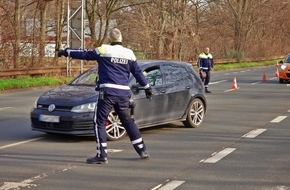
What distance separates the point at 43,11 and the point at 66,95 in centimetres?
2164

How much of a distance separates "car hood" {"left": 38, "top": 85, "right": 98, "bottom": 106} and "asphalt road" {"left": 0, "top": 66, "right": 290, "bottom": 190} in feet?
2.27

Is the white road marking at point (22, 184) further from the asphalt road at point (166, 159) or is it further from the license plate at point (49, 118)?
the license plate at point (49, 118)

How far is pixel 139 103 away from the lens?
10516 millimetres

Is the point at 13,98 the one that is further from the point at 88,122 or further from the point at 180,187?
the point at 180,187

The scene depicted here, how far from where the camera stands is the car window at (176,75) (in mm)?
11510

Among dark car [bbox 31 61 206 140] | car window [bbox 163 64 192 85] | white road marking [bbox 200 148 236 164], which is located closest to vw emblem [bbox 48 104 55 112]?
dark car [bbox 31 61 206 140]

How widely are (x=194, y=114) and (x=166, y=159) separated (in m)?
3.62

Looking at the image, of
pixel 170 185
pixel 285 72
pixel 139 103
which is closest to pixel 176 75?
pixel 139 103

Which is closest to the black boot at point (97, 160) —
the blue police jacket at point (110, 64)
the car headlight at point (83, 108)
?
the blue police jacket at point (110, 64)

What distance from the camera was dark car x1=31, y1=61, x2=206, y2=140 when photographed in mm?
9891

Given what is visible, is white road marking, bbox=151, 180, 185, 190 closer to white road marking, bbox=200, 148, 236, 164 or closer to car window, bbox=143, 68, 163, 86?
white road marking, bbox=200, 148, 236, 164

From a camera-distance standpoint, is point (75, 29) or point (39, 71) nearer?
point (39, 71)

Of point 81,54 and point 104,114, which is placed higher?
point 81,54

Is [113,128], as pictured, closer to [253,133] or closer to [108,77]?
[108,77]
